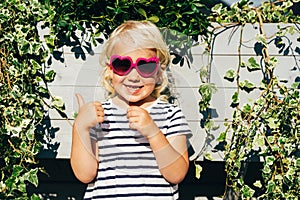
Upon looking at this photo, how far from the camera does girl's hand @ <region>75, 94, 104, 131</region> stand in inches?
62.4

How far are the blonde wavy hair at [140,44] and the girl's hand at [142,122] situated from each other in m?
0.14

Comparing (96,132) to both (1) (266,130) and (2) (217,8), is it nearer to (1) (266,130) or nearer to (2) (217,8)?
(1) (266,130)

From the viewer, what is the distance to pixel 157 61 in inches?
61.7

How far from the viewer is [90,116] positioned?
5.23 ft

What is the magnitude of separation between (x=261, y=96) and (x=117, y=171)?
1.67 feet

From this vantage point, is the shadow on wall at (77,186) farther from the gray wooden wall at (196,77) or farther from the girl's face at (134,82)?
the girl's face at (134,82)

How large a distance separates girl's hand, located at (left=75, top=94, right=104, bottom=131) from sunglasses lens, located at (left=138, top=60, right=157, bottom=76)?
158 millimetres

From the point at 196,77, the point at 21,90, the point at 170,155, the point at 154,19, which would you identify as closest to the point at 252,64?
the point at 196,77

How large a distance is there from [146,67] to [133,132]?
0.18m

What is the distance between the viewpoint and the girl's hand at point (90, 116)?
5.20 ft

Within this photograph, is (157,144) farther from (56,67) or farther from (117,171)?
(56,67)

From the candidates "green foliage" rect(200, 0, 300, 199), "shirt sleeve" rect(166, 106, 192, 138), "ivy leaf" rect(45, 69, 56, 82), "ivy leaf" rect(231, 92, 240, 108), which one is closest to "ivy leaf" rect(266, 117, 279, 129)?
"green foliage" rect(200, 0, 300, 199)

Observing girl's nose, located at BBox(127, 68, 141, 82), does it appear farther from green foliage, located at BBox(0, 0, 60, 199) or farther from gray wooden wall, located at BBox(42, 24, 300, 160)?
green foliage, located at BBox(0, 0, 60, 199)

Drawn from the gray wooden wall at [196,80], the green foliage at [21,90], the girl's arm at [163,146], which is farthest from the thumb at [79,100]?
the girl's arm at [163,146]
